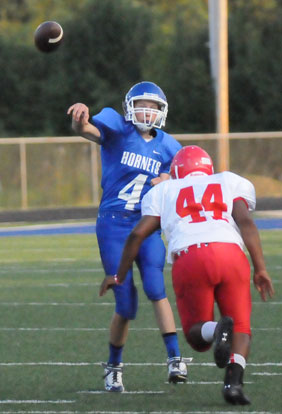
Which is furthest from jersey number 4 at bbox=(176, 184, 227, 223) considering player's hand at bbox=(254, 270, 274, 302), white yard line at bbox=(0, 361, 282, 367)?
white yard line at bbox=(0, 361, 282, 367)

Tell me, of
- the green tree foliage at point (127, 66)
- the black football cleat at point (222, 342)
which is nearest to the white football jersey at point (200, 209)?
the black football cleat at point (222, 342)

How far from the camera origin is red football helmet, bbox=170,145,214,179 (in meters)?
6.25

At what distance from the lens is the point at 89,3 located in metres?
40.9

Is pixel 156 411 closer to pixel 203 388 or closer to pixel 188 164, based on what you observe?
pixel 203 388

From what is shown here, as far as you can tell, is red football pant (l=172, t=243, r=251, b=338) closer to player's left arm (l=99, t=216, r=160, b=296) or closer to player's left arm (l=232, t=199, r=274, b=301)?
player's left arm (l=232, t=199, r=274, b=301)

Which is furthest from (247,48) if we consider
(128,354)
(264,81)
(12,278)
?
(128,354)

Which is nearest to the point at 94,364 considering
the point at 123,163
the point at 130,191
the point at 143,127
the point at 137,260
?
the point at 137,260

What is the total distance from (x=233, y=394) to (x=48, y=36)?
4897mm

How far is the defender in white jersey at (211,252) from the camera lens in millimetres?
5891

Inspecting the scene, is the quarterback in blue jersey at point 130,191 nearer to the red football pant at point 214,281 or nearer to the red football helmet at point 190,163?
the red football helmet at point 190,163

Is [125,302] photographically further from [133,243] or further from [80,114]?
[80,114]

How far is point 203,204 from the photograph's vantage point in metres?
6.00

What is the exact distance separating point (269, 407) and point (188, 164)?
1.39 meters

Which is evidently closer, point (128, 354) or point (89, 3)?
point (128, 354)
